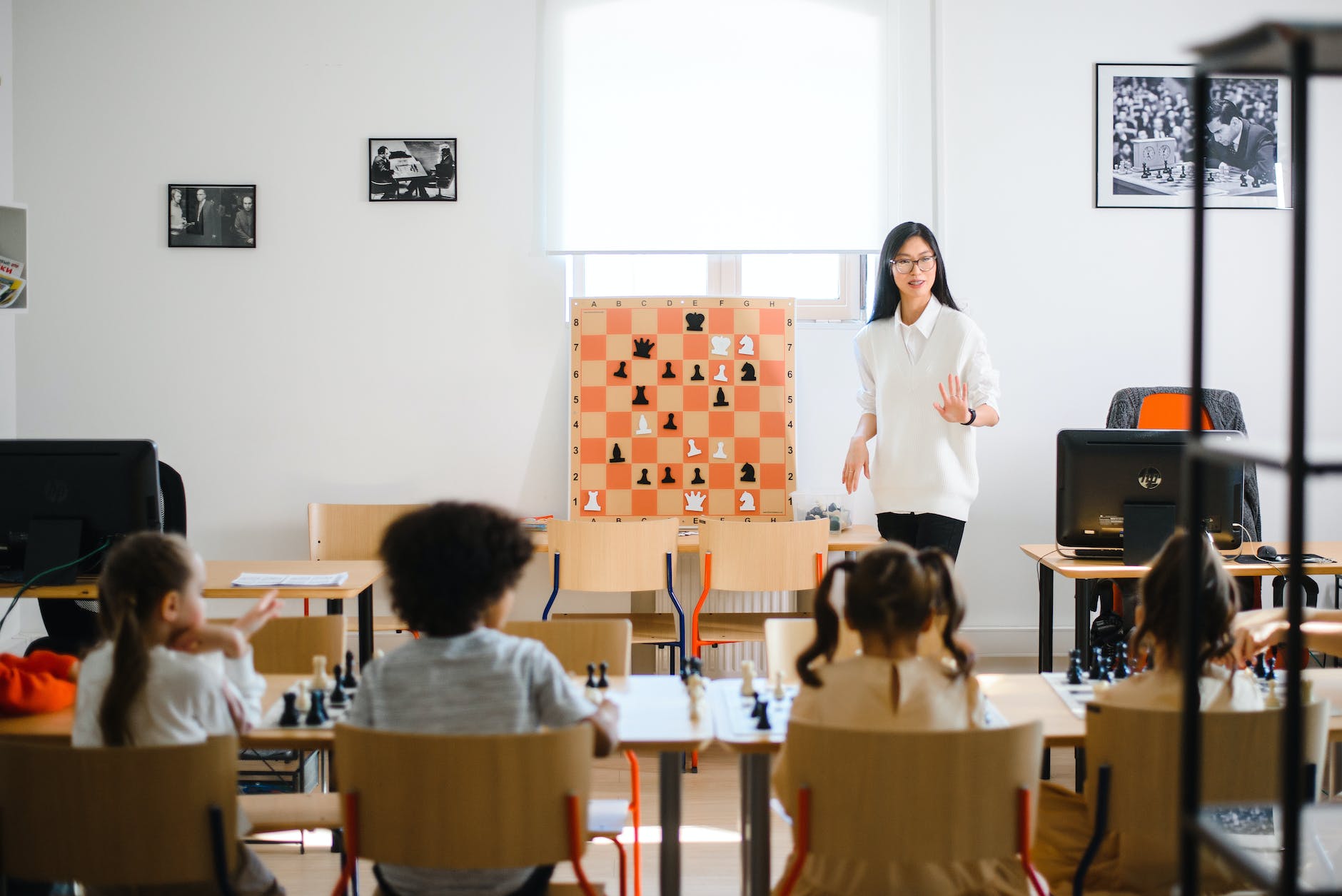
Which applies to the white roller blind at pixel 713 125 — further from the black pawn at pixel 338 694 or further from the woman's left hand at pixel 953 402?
the black pawn at pixel 338 694

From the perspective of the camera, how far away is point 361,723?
180 centimetres

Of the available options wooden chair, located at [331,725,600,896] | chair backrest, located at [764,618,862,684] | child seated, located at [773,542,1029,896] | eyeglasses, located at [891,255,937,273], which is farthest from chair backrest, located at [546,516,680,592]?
wooden chair, located at [331,725,600,896]

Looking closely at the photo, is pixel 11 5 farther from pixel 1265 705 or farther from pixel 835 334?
pixel 1265 705

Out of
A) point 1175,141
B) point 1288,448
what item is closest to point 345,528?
point 1175,141

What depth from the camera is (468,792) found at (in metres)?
1.66

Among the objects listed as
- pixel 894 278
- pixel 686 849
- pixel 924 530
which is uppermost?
pixel 894 278

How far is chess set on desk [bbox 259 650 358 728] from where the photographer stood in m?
2.08

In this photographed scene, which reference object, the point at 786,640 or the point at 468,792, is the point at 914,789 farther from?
the point at 786,640

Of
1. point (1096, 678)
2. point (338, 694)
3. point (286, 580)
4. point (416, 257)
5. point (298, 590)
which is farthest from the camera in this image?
point (416, 257)

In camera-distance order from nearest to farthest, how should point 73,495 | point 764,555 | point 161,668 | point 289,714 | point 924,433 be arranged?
point 161,668 < point 289,714 < point 73,495 < point 924,433 < point 764,555

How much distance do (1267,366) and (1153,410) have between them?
979 mm

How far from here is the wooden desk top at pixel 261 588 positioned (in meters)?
2.97

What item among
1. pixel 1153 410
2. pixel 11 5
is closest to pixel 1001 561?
pixel 1153 410

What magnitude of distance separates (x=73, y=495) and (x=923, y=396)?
8.39 feet
